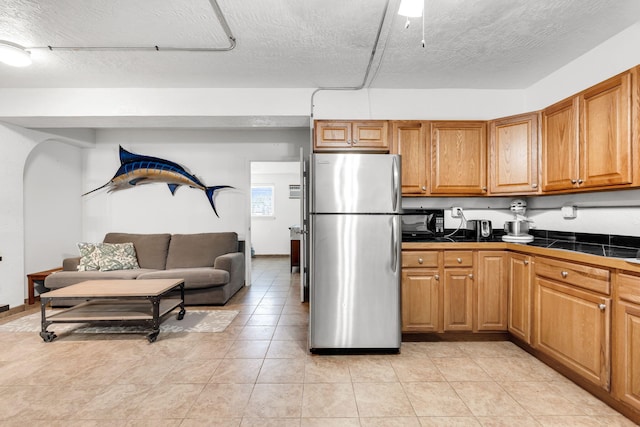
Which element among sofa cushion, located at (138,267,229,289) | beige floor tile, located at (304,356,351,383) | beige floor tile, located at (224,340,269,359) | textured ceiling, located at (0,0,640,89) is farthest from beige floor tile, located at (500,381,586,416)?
sofa cushion, located at (138,267,229,289)

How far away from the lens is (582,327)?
6.70 ft

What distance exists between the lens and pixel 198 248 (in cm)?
453

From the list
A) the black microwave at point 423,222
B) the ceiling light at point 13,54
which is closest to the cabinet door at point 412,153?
the black microwave at point 423,222

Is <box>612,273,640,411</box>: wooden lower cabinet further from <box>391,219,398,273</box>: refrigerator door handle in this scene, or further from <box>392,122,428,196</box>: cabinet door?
<box>392,122,428,196</box>: cabinet door

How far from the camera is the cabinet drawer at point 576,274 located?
1.89m

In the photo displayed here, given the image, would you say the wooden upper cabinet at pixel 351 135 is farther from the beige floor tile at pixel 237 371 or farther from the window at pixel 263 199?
the window at pixel 263 199

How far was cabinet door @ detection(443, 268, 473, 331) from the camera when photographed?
2809mm

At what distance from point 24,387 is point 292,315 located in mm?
2202

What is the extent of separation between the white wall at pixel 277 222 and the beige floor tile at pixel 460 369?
5980mm

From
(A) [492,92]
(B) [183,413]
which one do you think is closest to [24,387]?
(B) [183,413]

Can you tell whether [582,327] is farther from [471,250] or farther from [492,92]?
[492,92]

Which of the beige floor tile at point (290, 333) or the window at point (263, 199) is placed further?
the window at point (263, 199)

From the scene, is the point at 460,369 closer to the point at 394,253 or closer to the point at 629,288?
the point at 394,253

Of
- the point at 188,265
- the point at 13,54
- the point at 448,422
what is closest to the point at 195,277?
the point at 188,265
